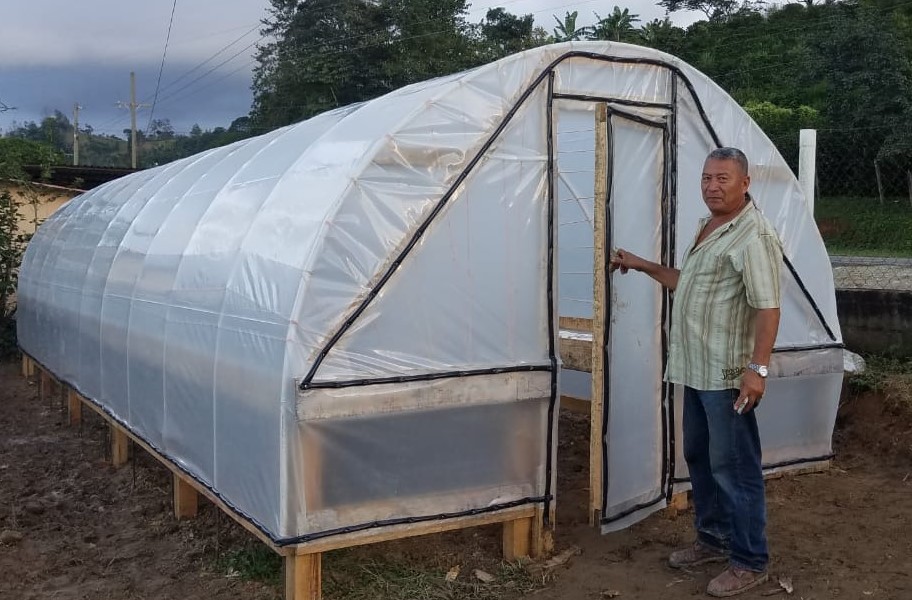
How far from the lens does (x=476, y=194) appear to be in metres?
4.34

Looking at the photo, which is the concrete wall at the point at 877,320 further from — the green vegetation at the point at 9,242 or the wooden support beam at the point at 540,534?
the green vegetation at the point at 9,242

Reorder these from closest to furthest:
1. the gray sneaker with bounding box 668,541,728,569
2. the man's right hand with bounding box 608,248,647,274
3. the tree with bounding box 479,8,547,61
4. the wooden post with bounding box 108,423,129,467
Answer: the gray sneaker with bounding box 668,541,728,569, the man's right hand with bounding box 608,248,647,274, the wooden post with bounding box 108,423,129,467, the tree with bounding box 479,8,547,61

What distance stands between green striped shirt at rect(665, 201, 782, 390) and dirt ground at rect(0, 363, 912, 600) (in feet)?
3.71

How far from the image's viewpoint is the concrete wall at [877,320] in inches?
268

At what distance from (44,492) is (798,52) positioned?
2702 cm

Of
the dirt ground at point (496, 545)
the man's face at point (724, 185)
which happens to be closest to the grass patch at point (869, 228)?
the dirt ground at point (496, 545)

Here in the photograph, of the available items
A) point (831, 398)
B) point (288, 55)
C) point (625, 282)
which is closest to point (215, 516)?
point (625, 282)

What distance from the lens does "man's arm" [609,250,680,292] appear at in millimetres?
4281

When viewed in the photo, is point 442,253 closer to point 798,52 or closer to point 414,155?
point 414,155

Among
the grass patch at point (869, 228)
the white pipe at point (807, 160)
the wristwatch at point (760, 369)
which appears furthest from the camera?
the grass patch at point (869, 228)

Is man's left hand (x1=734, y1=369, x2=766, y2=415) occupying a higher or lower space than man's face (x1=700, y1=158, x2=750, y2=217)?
lower

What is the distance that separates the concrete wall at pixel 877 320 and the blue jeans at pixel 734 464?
3.70 meters

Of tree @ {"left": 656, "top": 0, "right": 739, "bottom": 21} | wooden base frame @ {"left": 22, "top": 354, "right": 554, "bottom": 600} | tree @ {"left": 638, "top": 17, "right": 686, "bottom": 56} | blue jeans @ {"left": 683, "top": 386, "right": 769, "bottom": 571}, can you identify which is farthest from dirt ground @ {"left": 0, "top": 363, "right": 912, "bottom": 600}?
tree @ {"left": 656, "top": 0, "right": 739, "bottom": 21}

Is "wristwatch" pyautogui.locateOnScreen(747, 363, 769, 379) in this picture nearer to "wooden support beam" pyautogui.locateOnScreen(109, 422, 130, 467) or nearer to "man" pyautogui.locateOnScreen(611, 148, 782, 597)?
"man" pyautogui.locateOnScreen(611, 148, 782, 597)
